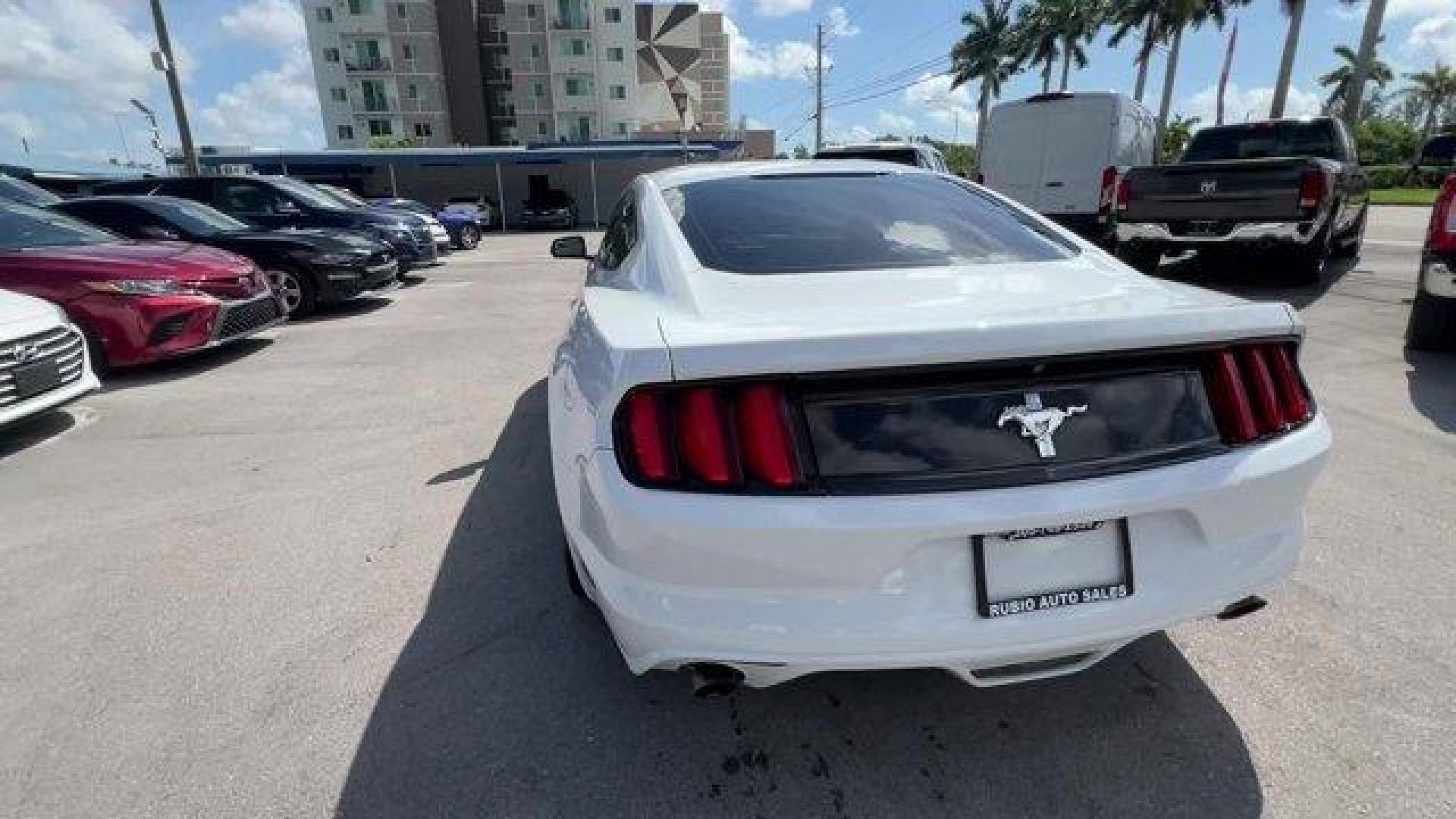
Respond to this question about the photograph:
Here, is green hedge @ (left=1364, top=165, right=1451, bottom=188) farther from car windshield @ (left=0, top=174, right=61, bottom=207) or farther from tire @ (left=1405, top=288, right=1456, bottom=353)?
car windshield @ (left=0, top=174, right=61, bottom=207)

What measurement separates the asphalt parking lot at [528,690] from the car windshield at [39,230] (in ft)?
11.0

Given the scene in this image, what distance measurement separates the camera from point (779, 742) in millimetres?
2109

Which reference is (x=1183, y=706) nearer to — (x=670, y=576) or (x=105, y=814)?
(x=670, y=576)

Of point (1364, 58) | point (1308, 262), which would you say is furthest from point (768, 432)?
point (1364, 58)

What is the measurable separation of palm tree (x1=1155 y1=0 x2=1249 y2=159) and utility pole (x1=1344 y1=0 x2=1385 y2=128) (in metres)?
16.6

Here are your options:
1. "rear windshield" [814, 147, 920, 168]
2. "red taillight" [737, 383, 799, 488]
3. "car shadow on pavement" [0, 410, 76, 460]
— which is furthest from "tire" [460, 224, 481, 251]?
"red taillight" [737, 383, 799, 488]

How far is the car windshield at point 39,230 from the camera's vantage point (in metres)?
6.33

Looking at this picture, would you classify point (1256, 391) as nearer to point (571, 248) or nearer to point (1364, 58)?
point (571, 248)

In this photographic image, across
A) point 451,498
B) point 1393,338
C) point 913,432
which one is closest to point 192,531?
point 451,498

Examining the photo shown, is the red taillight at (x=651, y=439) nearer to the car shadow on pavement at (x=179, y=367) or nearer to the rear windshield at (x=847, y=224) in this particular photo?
the rear windshield at (x=847, y=224)

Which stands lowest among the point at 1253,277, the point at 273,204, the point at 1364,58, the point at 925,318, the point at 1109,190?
the point at 1253,277

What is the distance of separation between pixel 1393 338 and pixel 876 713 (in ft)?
21.6

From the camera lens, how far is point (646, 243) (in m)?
2.65

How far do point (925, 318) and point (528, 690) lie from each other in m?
1.60
